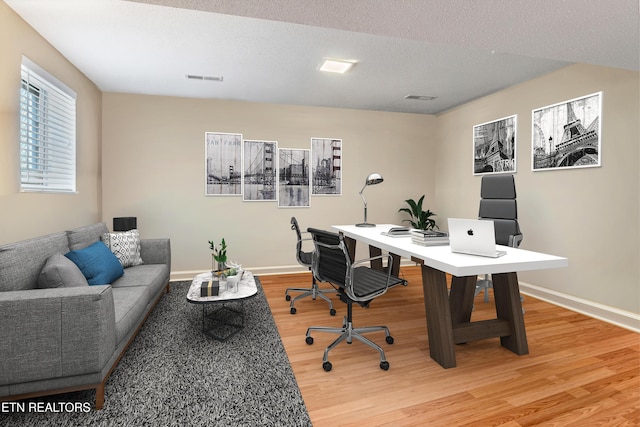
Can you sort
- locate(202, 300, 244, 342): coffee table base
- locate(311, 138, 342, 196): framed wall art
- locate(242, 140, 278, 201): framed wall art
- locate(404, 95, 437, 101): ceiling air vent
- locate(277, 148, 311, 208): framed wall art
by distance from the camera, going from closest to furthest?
locate(202, 300, 244, 342): coffee table base → locate(404, 95, 437, 101): ceiling air vent → locate(242, 140, 278, 201): framed wall art → locate(277, 148, 311, 208): framed wall art → locate(311, 138, 342, 196): framed wall art

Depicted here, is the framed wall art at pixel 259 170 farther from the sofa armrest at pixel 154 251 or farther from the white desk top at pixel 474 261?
the white desk top at pixel 474 261

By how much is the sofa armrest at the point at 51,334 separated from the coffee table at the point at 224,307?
2.91 feet

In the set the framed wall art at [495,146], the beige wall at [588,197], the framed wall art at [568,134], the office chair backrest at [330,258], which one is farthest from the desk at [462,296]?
the framed wall art at [495,146]

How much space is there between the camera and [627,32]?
86.8 inches

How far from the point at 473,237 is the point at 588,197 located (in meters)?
2.14

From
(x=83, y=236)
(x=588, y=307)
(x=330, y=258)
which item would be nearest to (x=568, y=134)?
(x=588, y=307)

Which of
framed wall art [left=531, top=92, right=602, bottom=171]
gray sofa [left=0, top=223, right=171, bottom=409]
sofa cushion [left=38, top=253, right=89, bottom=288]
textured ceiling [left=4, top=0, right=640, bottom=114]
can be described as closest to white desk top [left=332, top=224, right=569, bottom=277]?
textured ceiling [left=4, top=0, right=640, bottom=114]

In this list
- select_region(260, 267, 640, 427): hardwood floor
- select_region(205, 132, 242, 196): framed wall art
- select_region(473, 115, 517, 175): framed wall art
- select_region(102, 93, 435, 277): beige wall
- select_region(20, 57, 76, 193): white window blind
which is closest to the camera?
select_region(260, 267, 640, 427): hardwood floor

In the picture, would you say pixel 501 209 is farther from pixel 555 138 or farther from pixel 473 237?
pixel 473 237

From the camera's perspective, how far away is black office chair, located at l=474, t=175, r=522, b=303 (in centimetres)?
358

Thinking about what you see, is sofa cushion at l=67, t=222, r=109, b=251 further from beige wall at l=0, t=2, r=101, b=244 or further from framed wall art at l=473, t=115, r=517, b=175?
framed wall art at l=473, t=115, r=517, b=175

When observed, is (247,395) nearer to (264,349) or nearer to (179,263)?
(264,349)

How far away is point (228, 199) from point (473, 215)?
377 cm

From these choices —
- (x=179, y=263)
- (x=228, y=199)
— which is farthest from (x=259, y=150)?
(x=179, y=263)
